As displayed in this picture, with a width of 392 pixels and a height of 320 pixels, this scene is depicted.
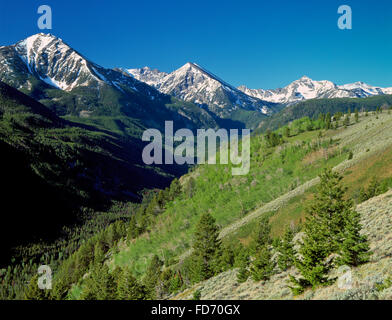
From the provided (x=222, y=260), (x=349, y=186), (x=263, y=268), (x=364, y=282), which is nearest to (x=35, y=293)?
(x=222, y=260)

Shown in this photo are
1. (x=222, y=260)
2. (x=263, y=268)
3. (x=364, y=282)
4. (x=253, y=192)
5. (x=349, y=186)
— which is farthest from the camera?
(x=253, y=192)

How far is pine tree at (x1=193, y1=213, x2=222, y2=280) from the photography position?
160 feet

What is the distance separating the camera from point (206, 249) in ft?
167

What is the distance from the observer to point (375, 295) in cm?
1359

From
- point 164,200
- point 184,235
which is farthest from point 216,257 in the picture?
point 164,200

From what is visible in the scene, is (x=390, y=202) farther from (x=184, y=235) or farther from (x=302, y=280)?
(x=184, y=235)

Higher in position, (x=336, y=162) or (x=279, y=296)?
(x=336, y=162)

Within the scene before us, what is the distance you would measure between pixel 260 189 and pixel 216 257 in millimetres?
72730

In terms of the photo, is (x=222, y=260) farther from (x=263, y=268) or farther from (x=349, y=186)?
(x=349, y=186)

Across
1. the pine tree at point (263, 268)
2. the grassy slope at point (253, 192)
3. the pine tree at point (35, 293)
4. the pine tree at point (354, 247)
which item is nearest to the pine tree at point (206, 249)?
the pine tree at point (263, 268)

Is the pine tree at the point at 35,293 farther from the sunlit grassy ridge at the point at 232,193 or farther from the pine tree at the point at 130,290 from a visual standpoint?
the sunlit grassy ridge at the point at 232,193

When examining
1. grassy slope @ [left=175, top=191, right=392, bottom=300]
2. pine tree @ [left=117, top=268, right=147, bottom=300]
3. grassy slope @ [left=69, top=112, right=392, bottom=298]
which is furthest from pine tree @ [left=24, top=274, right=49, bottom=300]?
grassy slope @ [left=69, top=112, right=392, bottom=298]
